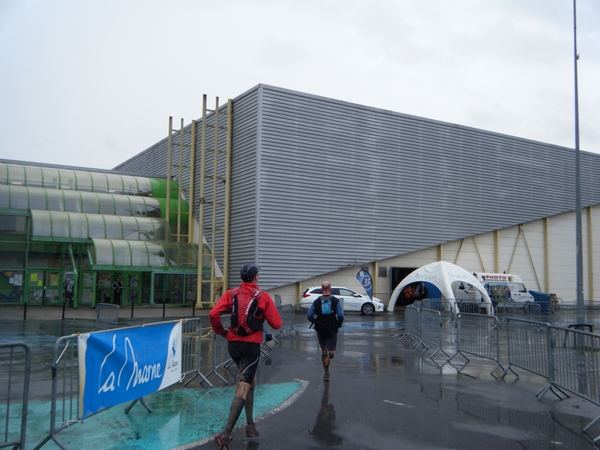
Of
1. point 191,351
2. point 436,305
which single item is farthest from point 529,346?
point 436,305

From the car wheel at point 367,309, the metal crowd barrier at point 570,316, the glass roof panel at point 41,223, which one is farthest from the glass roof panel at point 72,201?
the metal crowd barrier at point 570,316

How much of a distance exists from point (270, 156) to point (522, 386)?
21.7 meters

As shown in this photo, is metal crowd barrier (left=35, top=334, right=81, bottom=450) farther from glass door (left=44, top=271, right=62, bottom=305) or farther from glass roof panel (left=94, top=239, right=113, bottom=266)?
glass door (left=44, top=271, right=62, bottom=305)

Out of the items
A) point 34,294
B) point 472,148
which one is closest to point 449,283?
point 472,148

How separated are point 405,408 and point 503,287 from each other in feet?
85.2

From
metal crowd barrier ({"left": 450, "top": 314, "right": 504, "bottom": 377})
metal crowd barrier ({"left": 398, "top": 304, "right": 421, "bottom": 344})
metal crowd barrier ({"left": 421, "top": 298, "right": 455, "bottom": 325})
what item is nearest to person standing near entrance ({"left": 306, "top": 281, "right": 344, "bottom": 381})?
metal crowd barrier ({"left": 450, "top": 314, "right": 504, "bottom": 377})

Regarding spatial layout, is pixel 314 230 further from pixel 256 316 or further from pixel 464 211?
pixel 256 316

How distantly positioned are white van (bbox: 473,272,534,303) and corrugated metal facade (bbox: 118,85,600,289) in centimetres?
453

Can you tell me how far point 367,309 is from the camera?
97.5 ft

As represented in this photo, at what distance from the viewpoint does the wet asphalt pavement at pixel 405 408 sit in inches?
266

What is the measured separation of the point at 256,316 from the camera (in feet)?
21.8

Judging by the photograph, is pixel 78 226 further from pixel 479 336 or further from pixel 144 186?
pixel 479 336

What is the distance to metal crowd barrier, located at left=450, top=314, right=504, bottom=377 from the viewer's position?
39.7 feet

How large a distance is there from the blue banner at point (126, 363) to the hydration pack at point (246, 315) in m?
1.44
